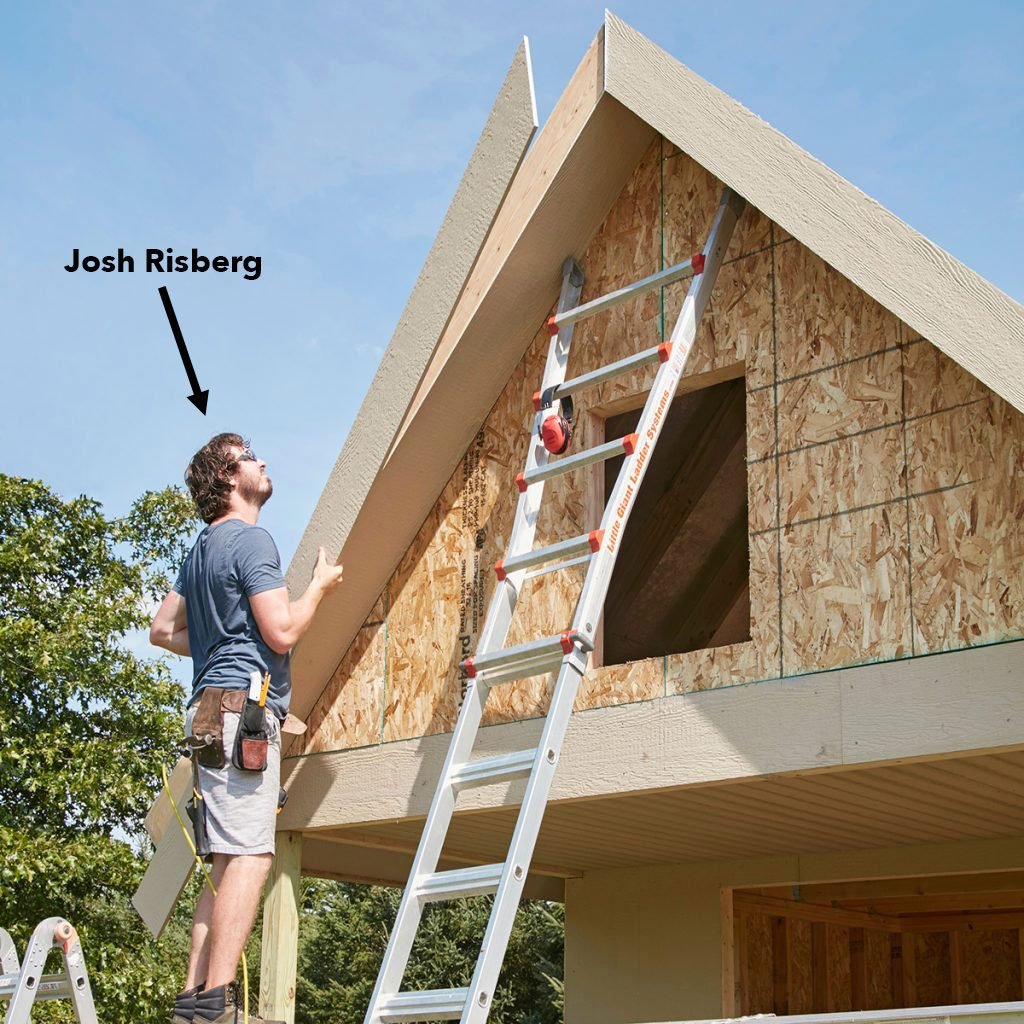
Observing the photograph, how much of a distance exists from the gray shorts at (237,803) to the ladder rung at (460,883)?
55 cm

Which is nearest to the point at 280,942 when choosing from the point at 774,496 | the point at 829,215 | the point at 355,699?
the point at 355,699

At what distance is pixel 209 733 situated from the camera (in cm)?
414

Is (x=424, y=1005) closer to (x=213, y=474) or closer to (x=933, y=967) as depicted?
(x=213, y=474)

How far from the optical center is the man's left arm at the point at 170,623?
486cm

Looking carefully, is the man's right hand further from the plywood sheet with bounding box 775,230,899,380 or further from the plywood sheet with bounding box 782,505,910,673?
the plywood sheet with bounding box 775,230,899,380

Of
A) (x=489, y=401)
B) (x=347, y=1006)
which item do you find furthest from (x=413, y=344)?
(x=347, y=1006)

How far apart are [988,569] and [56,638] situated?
49.7 ft

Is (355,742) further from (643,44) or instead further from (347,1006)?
(347,1006)

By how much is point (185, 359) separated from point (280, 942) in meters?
3.02

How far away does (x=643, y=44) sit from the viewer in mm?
5676

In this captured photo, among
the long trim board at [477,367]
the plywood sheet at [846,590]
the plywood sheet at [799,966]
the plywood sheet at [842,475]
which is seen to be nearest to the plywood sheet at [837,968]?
the plywood sheet at [799,966]

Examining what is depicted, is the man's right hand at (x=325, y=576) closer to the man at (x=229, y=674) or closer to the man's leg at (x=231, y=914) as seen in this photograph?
the man at (x=229, y=674)

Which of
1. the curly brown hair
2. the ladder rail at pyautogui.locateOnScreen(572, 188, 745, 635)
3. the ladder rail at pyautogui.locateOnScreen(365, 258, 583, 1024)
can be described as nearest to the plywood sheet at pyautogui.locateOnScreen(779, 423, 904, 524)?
the ladder rail at pyautogui.locateOnScreen(572, 188, 745, 635)

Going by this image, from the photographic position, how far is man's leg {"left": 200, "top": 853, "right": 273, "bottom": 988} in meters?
3.83
